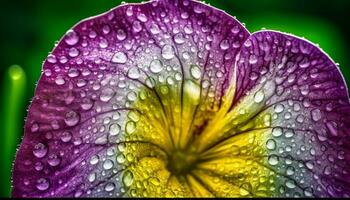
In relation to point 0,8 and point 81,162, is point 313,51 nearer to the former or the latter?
point 81,162

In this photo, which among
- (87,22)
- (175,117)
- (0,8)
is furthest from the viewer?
(0,8)

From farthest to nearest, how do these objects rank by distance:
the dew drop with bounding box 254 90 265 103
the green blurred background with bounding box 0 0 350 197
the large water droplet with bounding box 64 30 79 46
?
the green blurred background with bounding box 0 0 350 197
the dew drop with bounding box 254 90 265 103
the large water droplet with bounding box 64 30 79 46

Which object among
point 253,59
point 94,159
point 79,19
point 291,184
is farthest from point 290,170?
point 79,19

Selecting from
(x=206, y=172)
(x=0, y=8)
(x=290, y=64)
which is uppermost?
(x=0, y=8)

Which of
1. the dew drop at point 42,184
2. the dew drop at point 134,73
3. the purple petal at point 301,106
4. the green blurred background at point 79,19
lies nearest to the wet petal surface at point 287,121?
the purple petal at point 301,106

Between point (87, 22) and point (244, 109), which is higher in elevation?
point (87, 22)

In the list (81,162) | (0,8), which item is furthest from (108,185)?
(0,8)

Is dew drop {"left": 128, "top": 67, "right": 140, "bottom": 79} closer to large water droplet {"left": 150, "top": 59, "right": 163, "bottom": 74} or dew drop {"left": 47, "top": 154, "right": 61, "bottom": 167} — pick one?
large water droplet {"left": 150, "top": 59, "right": 163, "bottom": 74}

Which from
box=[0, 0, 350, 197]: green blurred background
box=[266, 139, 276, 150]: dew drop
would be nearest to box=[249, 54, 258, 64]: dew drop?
box=[266, 139, 276, 150]: dew drop
